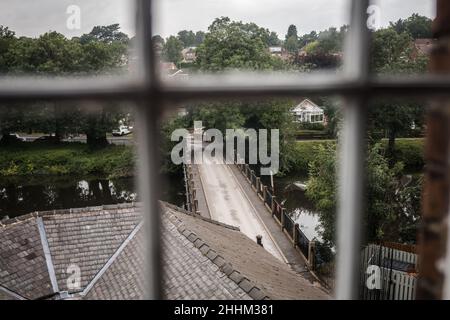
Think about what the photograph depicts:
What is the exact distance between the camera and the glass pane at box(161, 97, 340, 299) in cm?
694

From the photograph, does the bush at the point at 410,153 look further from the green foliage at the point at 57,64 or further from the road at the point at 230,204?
the green foliage at the point at 57,64

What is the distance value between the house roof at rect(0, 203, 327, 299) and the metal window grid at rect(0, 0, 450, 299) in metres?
4.08

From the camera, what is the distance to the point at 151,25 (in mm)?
817

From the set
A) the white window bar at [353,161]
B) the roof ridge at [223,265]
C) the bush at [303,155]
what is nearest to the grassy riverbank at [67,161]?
the bush at [303,155]

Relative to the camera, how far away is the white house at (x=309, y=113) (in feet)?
85.1

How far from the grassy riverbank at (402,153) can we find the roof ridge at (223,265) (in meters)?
15.0

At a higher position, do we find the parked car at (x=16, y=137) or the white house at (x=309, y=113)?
the white house at (x=309, y=113)

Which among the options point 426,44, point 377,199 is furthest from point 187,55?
point 426,44

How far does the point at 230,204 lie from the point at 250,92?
51.0 feet

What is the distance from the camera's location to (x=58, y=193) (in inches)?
904

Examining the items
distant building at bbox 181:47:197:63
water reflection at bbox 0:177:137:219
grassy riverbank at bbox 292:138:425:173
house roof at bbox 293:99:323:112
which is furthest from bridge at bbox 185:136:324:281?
house roof at bbox 293:99:323:112

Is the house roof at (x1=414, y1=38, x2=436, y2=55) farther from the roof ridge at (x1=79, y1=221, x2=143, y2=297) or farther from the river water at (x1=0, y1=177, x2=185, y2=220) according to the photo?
the river water at (x1=0, y1=177, x2=185, y2=220)

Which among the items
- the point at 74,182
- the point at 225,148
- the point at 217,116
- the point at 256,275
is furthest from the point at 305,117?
the point at 256,275

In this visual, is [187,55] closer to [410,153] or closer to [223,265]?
[223,265]
